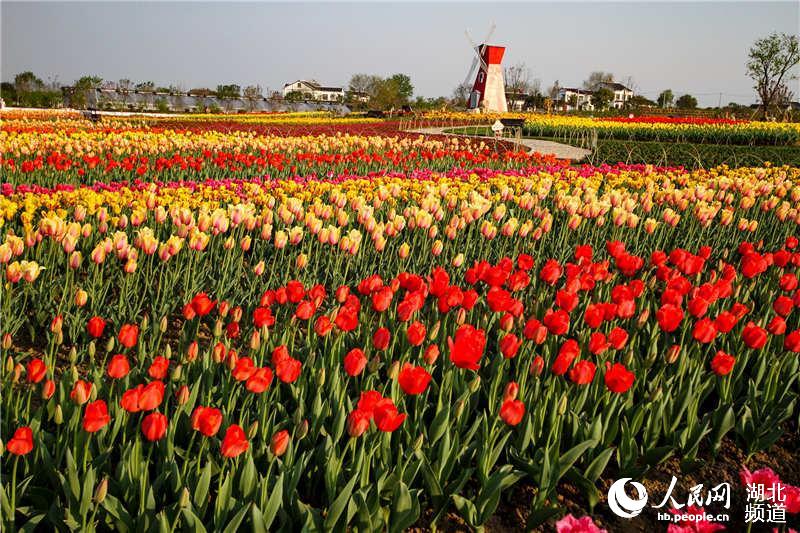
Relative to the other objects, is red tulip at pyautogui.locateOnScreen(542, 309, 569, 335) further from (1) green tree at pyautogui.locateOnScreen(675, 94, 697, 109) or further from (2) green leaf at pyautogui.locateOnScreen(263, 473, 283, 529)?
(1) green tree at pyautogui.locateOnScreen(675, 94, 697, 109)

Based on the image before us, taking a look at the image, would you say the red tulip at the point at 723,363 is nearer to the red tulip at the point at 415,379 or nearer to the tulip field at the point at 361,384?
the tulip field at the point at 361,384

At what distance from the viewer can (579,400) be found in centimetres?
265

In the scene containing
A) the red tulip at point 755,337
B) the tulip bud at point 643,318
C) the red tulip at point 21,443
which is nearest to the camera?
the red tulip at point 21,443

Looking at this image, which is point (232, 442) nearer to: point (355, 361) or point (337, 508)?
point (337, 508)

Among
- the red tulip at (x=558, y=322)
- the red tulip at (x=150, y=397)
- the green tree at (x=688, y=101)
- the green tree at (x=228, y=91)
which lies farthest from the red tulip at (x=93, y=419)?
the green tree at (x=688, y=101)

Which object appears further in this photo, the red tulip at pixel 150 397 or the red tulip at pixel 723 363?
the red tulip at pixel 723 363

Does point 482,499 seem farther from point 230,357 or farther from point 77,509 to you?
point 77,509

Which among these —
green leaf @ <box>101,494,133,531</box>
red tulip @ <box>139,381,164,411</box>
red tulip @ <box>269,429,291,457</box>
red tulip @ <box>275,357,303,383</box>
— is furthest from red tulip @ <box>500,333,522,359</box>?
green leaf @ <box>101,494,133,531</box>

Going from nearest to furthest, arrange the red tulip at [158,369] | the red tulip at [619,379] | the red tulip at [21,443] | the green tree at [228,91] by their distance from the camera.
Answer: the red tulip at [21,443], the red tulip at [158,369], the red tulip at [619,379], the green tree at [228,91]

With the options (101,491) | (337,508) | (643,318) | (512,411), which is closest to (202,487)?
(101,491)

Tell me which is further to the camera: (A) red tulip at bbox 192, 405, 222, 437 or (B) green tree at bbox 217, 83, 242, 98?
(B) green tree at bbox 217, 83, 242, 98

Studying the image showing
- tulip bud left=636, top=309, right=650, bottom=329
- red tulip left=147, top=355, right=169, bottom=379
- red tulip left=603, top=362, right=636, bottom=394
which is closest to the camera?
red tulip left=147, top=355, right=169, bottom=379

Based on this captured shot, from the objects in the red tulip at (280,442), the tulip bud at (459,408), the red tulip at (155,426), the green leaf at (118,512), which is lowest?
the green leaf at (118,512)

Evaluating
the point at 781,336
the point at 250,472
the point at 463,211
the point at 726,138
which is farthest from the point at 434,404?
the point at 726,138
